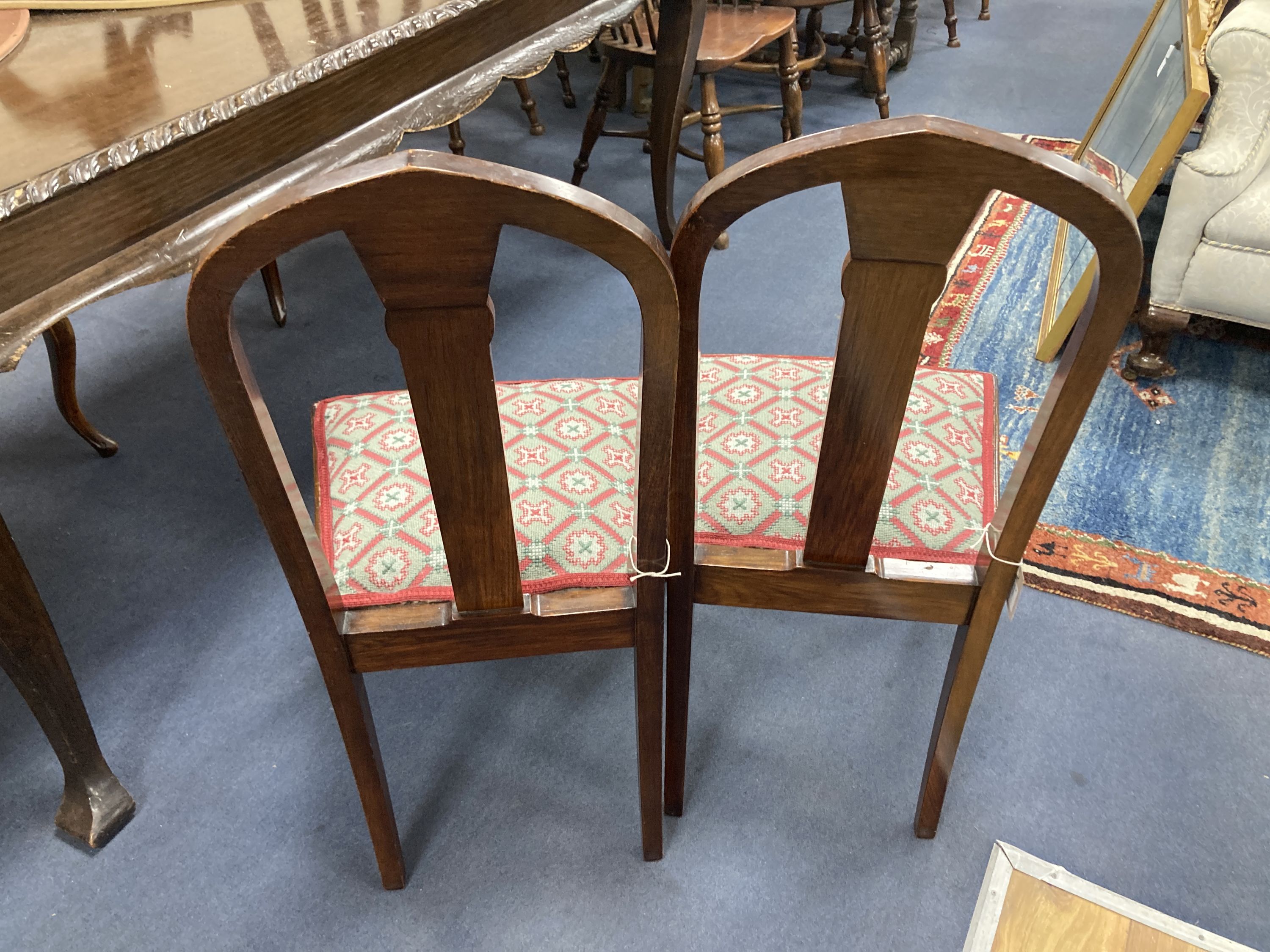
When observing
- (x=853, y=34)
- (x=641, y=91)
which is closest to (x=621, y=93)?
(x=641, y=91)

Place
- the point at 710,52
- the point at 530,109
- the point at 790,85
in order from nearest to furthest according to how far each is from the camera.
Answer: the point at 710,52
the point at 790,85
the point at 530,109

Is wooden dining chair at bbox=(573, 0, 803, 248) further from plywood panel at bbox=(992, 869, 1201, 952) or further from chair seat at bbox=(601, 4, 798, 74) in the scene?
plywood panel at bbox=(992, 869, 1201, 952)

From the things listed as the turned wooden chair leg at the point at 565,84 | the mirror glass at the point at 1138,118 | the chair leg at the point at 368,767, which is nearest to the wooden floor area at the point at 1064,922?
the chair leg at the point at 368,767

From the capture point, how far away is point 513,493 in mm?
897

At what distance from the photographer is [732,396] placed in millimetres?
994

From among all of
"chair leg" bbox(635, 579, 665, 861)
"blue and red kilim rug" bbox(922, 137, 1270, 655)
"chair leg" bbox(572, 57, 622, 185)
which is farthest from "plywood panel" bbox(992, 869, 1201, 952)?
"chair leg" bbox(572, 57, 622, 185)

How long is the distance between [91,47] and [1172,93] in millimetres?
1734

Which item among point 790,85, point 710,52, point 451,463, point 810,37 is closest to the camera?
point 451,463

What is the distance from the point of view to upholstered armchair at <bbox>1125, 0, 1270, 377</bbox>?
57.9 inches

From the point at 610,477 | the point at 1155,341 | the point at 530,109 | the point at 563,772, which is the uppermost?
the point at 610,477

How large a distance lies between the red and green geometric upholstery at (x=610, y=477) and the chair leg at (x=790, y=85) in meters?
1.67

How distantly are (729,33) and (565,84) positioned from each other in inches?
38.9

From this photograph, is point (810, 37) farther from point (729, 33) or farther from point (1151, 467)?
point (1151, 467)

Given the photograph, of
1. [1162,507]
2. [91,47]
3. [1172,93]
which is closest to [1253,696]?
[1162,507]
